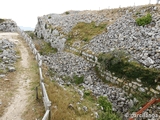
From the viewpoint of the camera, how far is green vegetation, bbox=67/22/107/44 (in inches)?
968

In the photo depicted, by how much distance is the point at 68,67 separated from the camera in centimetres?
1952

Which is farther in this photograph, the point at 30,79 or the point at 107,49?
the point at 107,49

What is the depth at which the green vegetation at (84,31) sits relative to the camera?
24.6m

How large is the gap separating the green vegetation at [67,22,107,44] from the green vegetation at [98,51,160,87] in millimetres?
8398

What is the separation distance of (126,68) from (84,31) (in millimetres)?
14656

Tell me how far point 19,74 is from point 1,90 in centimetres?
368

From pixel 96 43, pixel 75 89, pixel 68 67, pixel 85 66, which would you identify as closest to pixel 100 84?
pixel 75 89

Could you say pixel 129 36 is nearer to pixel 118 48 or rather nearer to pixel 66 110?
pixel 118 48

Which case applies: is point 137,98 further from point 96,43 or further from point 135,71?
point 96,43

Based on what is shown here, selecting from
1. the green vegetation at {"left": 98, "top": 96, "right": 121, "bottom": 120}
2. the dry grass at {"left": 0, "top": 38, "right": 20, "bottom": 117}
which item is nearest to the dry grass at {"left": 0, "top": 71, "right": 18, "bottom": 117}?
the dry grass at {"left": 0, "top": 38, "right": 20, "bottom": 117}

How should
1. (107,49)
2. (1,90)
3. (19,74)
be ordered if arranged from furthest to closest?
(107,49) → (19,74) → (1,90)

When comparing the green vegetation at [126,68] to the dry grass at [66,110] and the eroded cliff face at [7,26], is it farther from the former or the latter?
the eroded cliff face at [7,26]

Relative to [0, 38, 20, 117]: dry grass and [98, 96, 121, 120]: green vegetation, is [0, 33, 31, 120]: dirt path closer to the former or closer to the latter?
[0, 38, 20, 117]: dry grass

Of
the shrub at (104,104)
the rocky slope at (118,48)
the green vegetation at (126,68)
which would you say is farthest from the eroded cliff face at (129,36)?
the shrub at (104,104)
